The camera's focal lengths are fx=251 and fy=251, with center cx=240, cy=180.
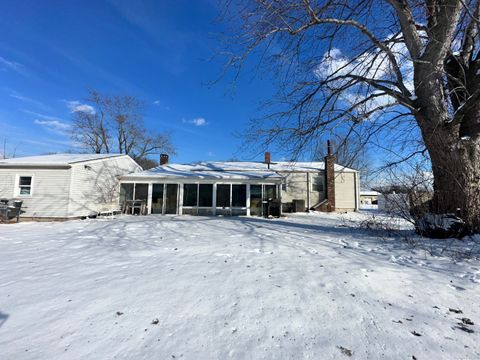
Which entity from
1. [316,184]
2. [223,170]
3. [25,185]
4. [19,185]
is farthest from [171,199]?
[316,184]

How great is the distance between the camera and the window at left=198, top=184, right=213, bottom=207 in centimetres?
1514

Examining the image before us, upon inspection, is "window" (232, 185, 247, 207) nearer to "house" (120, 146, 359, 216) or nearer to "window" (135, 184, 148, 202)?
"house" (120, 146, 359, 216)

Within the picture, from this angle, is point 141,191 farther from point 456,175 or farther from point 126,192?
point 456,175

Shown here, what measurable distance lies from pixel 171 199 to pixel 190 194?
1208 mm

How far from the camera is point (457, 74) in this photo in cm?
693

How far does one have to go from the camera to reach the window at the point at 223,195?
15062mm

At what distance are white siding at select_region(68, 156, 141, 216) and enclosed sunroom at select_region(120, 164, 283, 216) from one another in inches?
27.2

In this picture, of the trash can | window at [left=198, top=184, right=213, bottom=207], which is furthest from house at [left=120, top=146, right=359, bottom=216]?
the trash can

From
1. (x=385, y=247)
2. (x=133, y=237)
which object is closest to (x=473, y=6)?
(x=385, y=247)

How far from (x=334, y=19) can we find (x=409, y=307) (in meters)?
6.87

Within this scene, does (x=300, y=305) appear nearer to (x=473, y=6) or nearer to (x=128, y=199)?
(x=473, y=6)

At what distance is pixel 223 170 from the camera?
18.3m

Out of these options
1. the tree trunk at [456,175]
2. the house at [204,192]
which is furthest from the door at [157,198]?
the tree trunk at [456,175]

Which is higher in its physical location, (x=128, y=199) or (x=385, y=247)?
(x=128, y=199)
